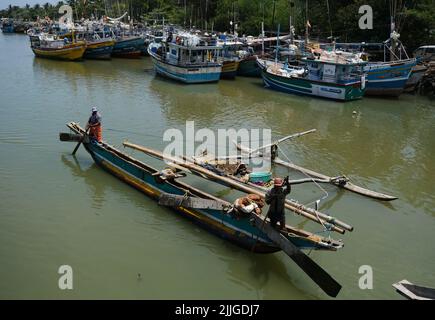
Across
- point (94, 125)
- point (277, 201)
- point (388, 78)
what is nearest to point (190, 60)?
point (388, 78)

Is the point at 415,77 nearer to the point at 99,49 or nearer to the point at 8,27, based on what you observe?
the point at 99,49

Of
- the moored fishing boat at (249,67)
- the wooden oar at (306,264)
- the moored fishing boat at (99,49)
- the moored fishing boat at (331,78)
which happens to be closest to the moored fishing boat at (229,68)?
the moored fishing boat at (249,67)

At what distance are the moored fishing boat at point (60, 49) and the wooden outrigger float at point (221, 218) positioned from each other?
26477 millimetres

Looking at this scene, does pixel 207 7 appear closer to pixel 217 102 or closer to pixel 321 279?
pixel 217 102

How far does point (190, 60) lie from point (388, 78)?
43.5 ft

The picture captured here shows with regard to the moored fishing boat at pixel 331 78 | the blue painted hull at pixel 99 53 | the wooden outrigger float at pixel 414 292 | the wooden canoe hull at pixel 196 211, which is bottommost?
the wooden outrigger float at pixel 414 292

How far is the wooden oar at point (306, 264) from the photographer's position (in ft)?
24.6

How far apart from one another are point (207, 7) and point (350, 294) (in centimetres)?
5459

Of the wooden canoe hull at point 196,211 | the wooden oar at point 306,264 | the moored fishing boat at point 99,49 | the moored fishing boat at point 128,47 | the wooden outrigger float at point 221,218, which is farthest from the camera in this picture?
the moored fishing boat at point 128,47

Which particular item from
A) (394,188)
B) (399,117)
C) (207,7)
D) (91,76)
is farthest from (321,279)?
(207,7)

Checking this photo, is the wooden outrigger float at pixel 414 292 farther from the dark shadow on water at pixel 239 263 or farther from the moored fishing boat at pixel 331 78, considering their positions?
the moored fishing boat at pixel 331 78

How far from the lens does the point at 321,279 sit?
7562 mm

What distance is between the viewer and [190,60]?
29.2 metres

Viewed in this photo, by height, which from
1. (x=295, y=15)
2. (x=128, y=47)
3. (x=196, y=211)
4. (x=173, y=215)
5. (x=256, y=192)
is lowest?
(x=173, y=215)
